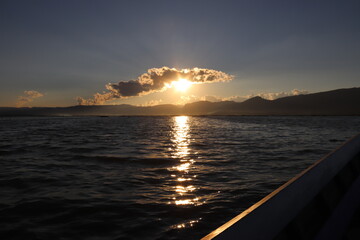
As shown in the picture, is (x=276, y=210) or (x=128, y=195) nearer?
(x=276, y=210)

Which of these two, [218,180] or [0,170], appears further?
[0,170]

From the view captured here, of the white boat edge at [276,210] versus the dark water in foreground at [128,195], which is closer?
the white boat edge at [276,210]

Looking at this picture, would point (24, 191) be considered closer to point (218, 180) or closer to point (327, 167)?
point (218, 180)

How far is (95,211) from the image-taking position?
21.8 ft

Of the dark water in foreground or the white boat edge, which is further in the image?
the dark water in foreground

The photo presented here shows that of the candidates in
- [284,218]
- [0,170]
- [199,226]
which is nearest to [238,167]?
[199,226]

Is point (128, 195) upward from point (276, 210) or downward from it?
downward

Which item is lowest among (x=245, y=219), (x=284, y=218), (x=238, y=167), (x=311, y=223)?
(x=238, y=167)

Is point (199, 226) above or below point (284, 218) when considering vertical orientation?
below

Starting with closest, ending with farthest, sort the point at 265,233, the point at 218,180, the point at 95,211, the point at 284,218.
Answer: the point at 265,233 < the point at 284,218 < the point at 95,211 < the point at 218,180

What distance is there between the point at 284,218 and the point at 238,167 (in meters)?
9.46

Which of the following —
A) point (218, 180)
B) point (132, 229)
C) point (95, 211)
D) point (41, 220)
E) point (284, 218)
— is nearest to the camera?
point (284, 218)

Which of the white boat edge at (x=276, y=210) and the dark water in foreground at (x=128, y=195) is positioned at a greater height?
the white boat edge at (x=276, y=210)

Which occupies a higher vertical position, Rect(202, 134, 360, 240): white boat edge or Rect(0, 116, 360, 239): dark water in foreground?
Rect(202, 134, 360, 240): white boat edge
